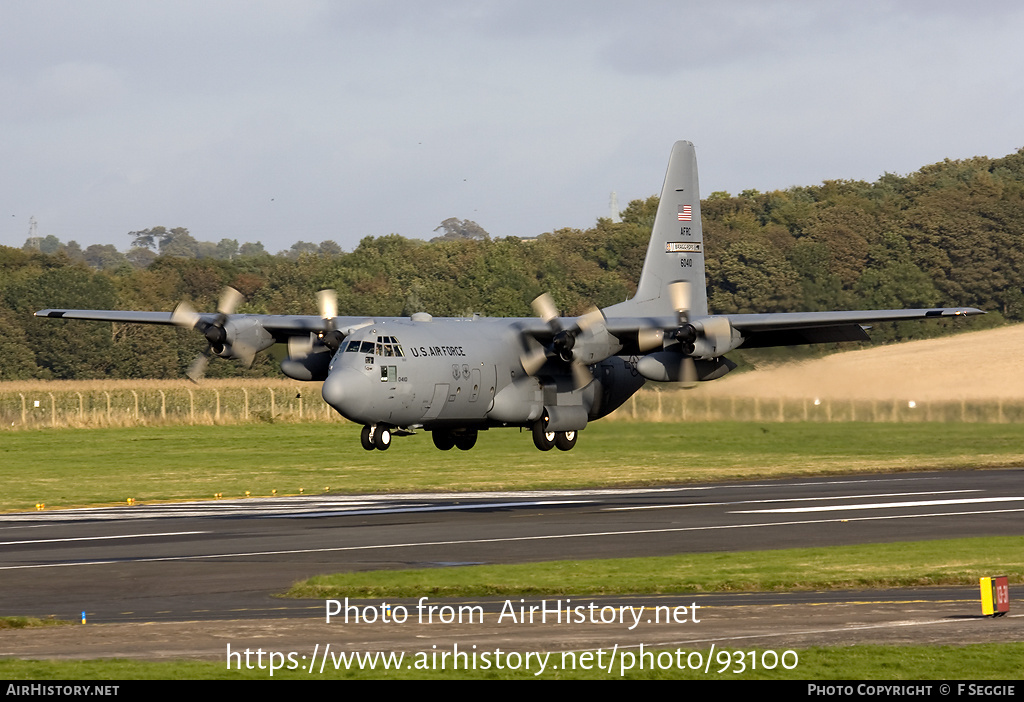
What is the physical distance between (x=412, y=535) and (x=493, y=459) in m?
23.9

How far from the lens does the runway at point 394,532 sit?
26.0m

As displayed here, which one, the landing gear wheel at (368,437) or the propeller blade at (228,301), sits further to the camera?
the propeller blade at (228,301)

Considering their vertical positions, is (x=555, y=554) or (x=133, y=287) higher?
(x=133, y=287)

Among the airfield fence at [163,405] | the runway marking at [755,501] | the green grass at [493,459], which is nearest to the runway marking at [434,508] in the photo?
the runway marking at [755,501]

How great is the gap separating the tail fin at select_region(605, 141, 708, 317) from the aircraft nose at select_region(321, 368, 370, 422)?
1411 centimetres

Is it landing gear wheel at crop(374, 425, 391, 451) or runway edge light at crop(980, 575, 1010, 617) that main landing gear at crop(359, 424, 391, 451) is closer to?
landing gear wheel at crop(374, 425, 391, 451)

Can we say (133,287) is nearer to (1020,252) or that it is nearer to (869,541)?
(1020,252)

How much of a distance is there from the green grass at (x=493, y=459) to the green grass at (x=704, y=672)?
32305 mm

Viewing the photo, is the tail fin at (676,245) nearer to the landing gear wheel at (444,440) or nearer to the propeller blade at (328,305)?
the landing gear wheel at (444,440)

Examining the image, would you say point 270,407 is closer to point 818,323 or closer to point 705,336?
point 705,336

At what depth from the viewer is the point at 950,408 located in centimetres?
5788

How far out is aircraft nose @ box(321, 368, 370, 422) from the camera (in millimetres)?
36156

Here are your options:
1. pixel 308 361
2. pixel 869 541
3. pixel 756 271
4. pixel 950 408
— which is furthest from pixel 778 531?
pixel 756 271
